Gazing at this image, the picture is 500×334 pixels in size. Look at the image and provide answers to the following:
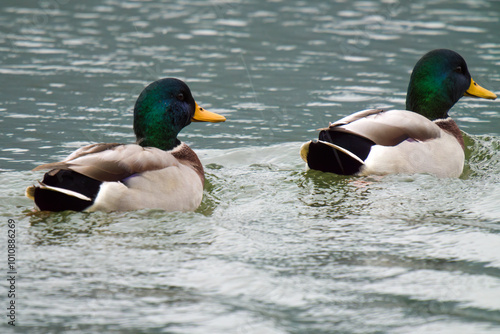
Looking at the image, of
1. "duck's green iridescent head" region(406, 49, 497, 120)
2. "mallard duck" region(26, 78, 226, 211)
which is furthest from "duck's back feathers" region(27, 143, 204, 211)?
"duck's green iridescent head" region(406, 49, 497, 120)

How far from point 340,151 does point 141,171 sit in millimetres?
1826

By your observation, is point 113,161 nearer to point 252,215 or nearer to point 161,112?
point 161,112

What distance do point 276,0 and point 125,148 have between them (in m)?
12.6

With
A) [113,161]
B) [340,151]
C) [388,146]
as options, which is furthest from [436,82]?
[113,161]

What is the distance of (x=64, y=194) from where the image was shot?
16.9ft

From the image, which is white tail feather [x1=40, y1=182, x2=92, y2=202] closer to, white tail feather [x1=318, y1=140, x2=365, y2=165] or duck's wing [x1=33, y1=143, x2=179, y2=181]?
duck's wing [x1=33, y1=143, x2=179, y2=181]

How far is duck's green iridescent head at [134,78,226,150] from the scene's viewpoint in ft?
20.1

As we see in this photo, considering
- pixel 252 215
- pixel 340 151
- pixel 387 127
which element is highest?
pixel 387 127

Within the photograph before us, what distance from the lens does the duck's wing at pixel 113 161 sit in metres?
5.17

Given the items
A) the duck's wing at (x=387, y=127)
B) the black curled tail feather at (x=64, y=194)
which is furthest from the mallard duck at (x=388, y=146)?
the black curled tail feather at (x=64, y=194)

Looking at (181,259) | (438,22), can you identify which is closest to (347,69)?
(438,22)

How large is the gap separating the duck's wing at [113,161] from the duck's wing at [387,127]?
62.9 inches

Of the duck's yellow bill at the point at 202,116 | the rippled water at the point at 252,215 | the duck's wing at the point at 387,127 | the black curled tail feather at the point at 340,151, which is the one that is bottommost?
the rippled water at the point at 252,215

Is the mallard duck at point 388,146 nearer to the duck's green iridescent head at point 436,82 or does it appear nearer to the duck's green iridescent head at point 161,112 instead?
the duck's green iridescent head at point 436,82
